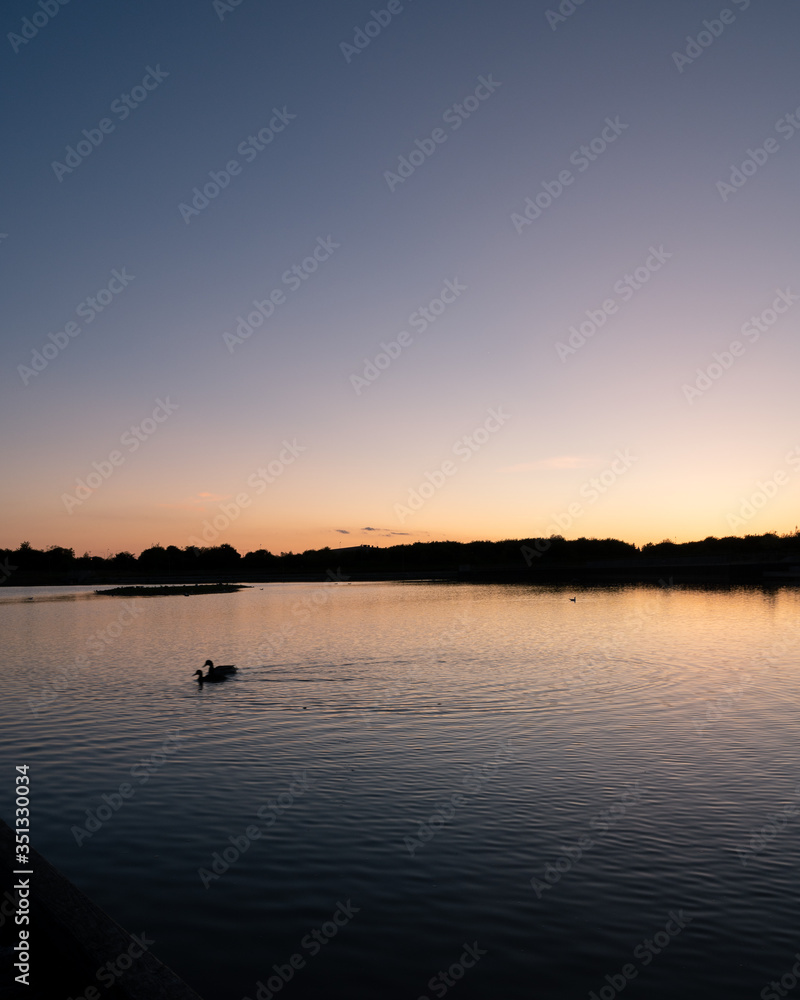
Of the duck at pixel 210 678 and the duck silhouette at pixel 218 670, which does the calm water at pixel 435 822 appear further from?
the duck silhouette at pixel 218 670

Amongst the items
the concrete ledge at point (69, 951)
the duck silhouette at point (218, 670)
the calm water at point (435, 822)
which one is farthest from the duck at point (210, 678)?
the concrete ledge at point (69, 951)

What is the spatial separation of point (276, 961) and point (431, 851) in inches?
173

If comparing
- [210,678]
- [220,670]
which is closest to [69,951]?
[210,678]

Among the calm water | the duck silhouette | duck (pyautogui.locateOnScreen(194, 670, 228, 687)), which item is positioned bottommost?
the calm water

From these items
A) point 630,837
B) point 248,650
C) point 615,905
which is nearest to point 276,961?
point 615,905

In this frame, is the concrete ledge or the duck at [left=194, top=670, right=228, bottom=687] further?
the duck at [left=194, top=670, right=228, bottom=687]

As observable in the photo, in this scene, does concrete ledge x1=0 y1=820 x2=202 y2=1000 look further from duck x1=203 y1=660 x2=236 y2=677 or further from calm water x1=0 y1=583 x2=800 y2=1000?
duck x1=203 y1=660 x2=236 y2=677

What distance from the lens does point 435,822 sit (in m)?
15.6

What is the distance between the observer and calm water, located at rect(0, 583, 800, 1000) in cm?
1030

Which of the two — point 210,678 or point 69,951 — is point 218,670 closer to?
point 210,678

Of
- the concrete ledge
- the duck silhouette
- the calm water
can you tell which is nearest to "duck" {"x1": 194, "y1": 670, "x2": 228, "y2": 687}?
the duck silhouette

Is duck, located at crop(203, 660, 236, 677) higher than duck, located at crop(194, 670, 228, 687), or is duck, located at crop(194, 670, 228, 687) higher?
duck, located at crop(203, 660, 236, 677)

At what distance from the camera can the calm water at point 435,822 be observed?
33.8 feet

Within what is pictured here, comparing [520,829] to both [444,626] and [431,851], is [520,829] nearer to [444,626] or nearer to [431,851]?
[431,851]
